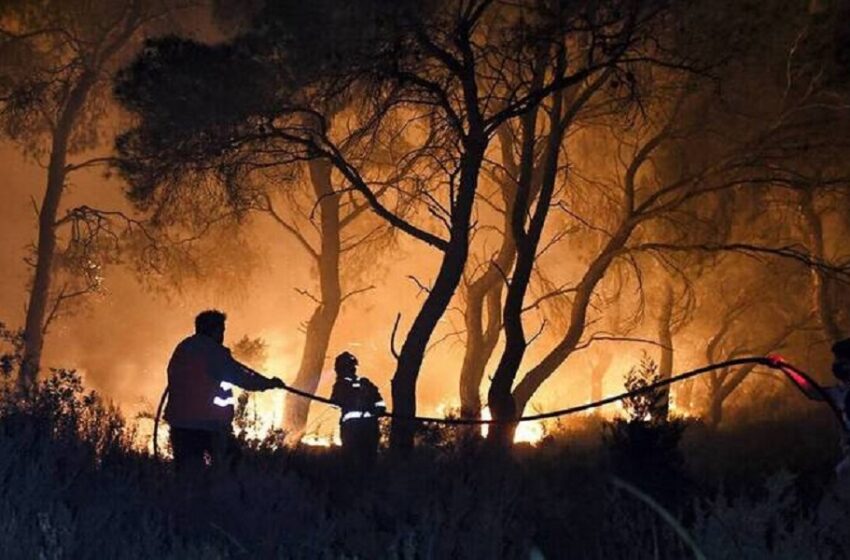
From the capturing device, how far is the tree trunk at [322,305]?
76.9 feet

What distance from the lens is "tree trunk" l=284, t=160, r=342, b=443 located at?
23.5 metres

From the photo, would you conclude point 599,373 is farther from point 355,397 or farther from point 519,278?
point 355,397

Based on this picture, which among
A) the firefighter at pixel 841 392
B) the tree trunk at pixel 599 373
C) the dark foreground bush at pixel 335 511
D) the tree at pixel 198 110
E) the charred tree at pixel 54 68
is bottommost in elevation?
the dark foreground bush at pixel 335 511

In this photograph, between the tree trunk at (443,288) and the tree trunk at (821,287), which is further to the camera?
the tree trunk at (821,287)

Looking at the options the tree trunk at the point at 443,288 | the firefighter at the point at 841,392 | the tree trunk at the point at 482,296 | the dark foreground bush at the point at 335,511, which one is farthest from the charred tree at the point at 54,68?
the firefighter at the point at 841,392

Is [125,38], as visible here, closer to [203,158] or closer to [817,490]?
[203,158]

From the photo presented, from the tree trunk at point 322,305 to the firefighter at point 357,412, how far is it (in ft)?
35.0

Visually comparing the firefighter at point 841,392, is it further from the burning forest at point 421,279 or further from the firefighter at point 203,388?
the firefighter at point 203,388

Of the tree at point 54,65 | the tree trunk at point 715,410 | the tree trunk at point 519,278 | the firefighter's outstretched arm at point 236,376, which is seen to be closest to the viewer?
the firefighter's outstretched arm at point 236,376

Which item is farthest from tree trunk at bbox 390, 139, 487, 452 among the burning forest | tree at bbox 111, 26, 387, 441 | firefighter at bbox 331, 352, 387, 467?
tree at bbox 111, 26, 387, 441

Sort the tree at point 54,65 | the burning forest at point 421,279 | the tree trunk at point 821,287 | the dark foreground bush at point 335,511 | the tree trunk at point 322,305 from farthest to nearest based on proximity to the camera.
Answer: the tree trunk at point 322,305 → the tree at point 54,65 → the tree trunk at point 821,287 → the burning forest at point 421,279 → the dark foreground bush at point 335,511

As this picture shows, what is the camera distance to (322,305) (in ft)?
78.6

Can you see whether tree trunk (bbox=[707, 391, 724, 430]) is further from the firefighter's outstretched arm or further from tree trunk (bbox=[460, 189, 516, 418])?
the firefighter's outstretched arm

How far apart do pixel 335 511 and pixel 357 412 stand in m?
3.83
